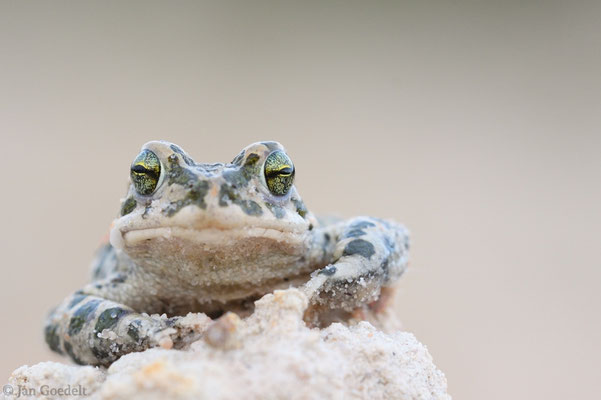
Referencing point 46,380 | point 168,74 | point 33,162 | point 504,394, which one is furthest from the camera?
point 168,74

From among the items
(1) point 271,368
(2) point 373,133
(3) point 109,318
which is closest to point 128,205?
(3) point 109,318

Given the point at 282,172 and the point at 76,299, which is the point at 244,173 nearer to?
the point at 282,172

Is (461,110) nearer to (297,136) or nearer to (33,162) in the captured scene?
(297,136)

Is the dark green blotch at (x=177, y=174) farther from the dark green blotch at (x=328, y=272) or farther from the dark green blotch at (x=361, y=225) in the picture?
the dark green blotch at (x=361, y=225)

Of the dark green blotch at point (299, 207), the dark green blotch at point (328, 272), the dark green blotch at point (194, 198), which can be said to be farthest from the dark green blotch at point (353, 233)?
the dark green blotch at point (194, 198)

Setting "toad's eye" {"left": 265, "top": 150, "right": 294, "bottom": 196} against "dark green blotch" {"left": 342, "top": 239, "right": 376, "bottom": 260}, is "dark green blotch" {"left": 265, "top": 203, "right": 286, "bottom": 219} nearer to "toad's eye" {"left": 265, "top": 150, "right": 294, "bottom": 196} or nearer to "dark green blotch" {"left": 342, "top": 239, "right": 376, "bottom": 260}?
"toad's eye" {"left": 265, "top": 150, "right": 294, "bottom": 196}

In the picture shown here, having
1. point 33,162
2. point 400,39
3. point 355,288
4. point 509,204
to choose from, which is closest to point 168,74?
point 33,162

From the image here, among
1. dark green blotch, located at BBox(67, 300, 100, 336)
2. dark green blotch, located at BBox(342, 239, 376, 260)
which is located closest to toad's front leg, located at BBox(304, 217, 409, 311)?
dark green blotch, located at BBox(342, 239, 376, 260)

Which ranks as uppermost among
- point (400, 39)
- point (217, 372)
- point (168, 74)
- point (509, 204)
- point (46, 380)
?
point (400, 39)
